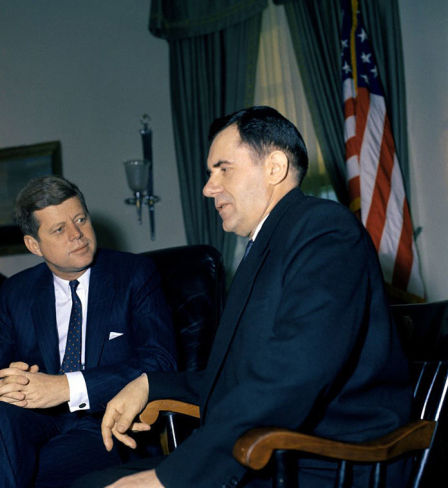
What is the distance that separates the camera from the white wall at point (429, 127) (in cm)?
423

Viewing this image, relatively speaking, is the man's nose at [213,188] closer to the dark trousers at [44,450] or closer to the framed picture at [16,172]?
the dark trousers at [44,450]

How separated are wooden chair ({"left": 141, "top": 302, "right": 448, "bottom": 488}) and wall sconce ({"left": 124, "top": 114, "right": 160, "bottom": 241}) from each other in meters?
3.26

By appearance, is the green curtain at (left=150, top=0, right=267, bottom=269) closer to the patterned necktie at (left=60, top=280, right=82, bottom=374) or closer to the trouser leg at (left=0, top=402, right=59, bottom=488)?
the patterned necktie at (left=60, top=280, right=82, bottom=374)

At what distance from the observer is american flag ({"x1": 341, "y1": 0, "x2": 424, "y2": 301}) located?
4.08 metres

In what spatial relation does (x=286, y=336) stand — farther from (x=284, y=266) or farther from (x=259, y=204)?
(x=259, y=204)

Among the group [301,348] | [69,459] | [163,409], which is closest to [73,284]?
[69,459]

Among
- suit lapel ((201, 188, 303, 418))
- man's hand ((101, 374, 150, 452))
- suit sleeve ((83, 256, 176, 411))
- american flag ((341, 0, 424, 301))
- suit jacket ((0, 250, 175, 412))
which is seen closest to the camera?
suit lapel ((201, 188, 303, 418))

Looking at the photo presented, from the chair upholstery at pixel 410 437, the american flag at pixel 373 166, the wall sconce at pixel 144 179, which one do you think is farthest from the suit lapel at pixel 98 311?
the wall sconce at pixel 144 179

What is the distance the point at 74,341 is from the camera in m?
2.41

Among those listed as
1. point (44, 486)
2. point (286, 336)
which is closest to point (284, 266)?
point (286, 336)

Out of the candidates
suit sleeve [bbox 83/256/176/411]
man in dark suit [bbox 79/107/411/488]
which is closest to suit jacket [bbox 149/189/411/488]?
man in dark suit [bbox 79/107/411/488]

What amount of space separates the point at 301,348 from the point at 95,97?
508 centimetres

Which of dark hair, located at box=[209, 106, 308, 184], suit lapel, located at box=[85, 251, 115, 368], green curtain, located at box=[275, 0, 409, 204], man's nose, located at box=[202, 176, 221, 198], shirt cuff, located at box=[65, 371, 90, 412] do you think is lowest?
shirt cuff, located at box=[65, 371, 90, 412]

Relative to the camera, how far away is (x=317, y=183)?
16.0 ft
